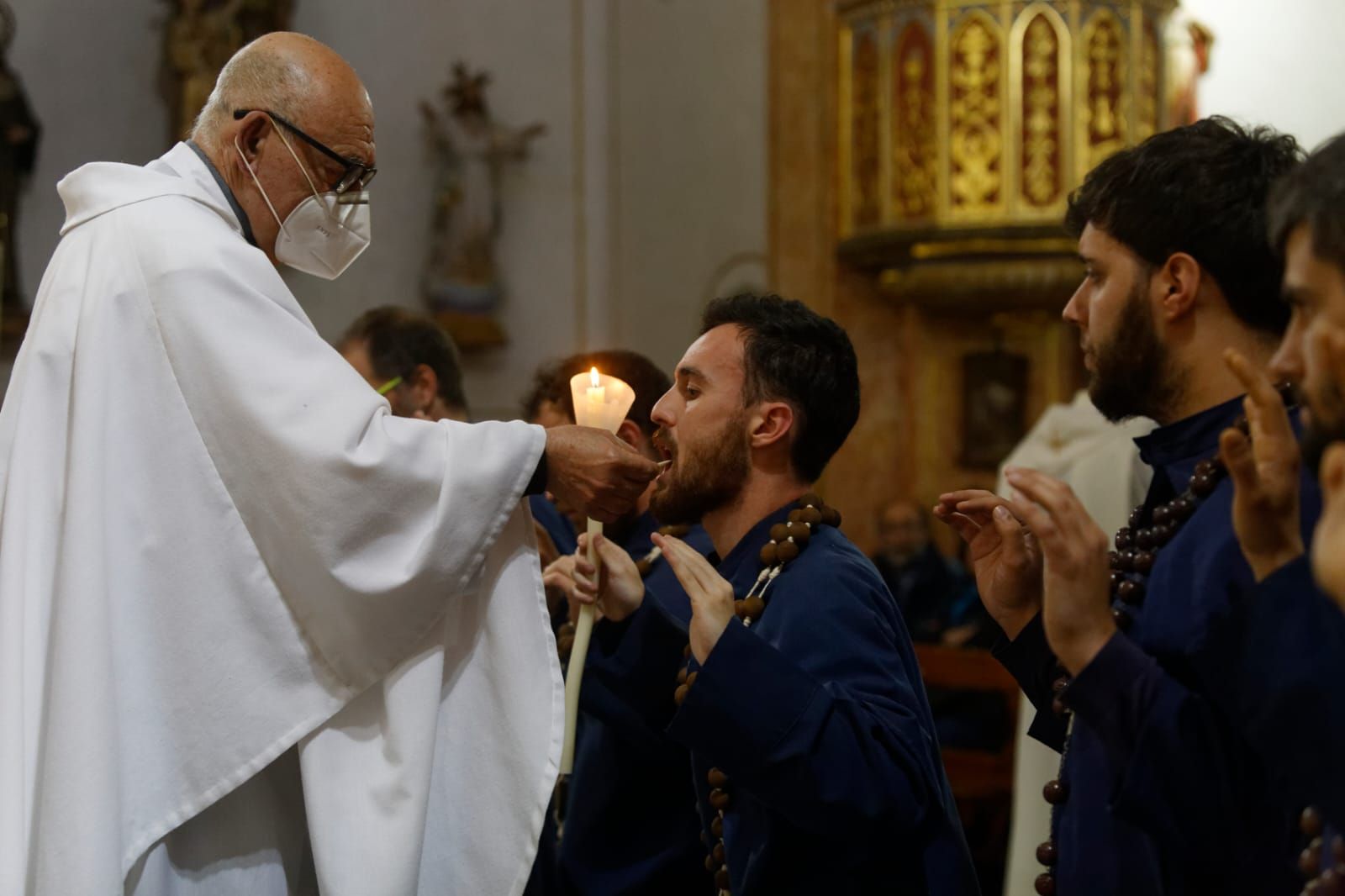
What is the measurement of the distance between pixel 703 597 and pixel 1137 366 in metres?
0.71

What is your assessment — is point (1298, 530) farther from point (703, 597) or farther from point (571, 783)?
point (571, 783)

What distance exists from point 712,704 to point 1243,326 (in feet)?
3.02

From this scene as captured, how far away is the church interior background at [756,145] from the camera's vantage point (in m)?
9.21

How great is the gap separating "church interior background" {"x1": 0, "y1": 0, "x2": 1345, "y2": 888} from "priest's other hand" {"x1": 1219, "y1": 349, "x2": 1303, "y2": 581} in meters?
7.44

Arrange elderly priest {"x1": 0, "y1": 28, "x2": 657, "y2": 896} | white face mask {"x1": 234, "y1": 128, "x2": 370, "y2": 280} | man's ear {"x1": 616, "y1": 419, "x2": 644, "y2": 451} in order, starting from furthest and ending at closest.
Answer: man's ear {"x1": 616, "y1": 419, "x2": 644, "y2": 451}
white face mask {"x1": 234, "y1": 128, "x2": 370, "y2": 280}
elderly priest {"x1": 0, "y1": 28, "x2": 657, "y2": 896}

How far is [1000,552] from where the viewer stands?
2.47 metres

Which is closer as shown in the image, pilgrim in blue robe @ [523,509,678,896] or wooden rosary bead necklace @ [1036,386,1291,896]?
wooden rosary bead necklace @ [1036,386,1291,896]

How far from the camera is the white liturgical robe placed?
2.57 metres

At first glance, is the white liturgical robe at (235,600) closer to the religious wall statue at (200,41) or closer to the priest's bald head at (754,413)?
the priest's bald head at (754,413)

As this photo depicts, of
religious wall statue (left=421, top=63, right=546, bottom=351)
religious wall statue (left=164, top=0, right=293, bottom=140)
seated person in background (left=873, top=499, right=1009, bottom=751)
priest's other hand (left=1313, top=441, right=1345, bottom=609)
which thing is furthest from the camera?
religious wall statue (left=421, top=63, right=546, bottom=351)

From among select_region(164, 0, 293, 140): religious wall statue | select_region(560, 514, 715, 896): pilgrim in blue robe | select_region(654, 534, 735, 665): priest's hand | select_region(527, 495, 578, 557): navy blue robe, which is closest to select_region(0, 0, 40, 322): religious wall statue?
select_region(164, 0, 293, 140): religious wall statue

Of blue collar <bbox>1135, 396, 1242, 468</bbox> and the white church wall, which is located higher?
the white church wall

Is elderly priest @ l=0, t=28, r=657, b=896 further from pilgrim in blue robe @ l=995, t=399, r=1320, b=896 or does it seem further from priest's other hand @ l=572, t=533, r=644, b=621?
pilgrim in blue robe @ l=995, t=399, r=1320, b=896

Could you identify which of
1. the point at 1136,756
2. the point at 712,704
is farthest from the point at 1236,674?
the point at 712,704
